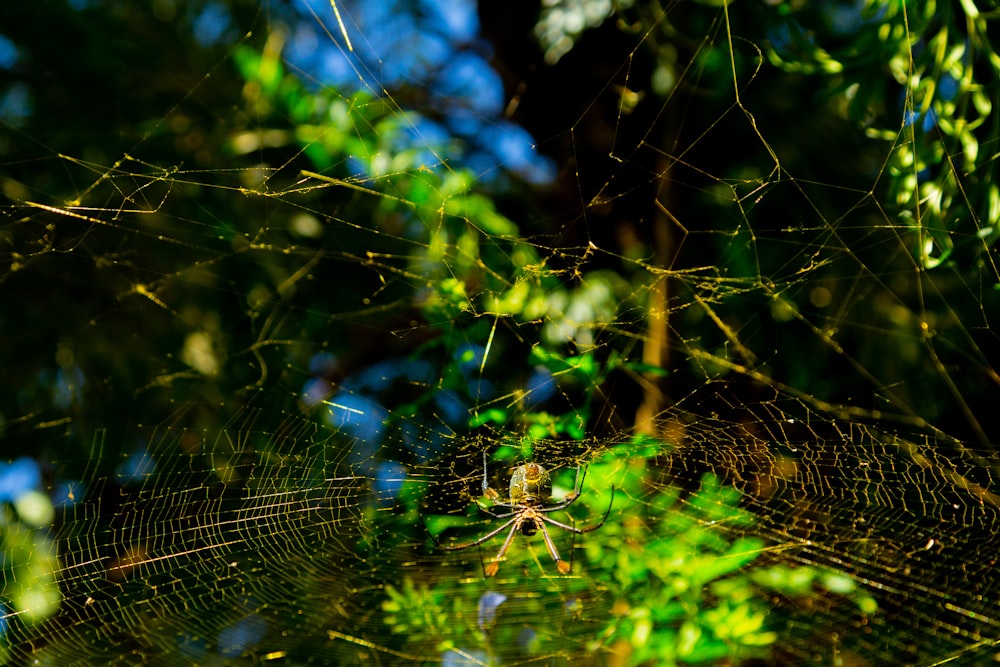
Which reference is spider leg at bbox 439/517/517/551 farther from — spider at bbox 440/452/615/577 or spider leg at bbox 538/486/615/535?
spider leg at bbox 538/486/615/535

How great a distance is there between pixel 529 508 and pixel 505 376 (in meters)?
0.30

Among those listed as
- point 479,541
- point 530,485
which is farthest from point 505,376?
point 479,541

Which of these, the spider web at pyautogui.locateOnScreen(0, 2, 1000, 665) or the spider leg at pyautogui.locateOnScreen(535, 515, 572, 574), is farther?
the spider leg at pyautogui.locateOnScreen(535, 515, 572, 574)

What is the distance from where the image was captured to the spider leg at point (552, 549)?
149cm

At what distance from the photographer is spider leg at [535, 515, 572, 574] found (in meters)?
1.49

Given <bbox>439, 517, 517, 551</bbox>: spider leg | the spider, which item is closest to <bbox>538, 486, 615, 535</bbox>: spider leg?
the spider

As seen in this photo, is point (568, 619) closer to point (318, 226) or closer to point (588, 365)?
point (588, 365)

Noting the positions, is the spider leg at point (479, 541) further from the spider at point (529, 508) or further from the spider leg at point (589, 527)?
the spider leg at point (589, 527)

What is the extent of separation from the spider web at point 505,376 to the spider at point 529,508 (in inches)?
1.0

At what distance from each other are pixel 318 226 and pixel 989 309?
1.50 m

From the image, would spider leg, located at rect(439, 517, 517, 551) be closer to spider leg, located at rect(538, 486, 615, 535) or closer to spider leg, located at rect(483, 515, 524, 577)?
spider leg, located at rect(483, 515, 524, 577)

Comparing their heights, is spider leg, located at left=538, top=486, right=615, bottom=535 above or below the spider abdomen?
below

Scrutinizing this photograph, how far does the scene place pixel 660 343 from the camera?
61.7 inches

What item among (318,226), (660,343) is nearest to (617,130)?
(660,343)
